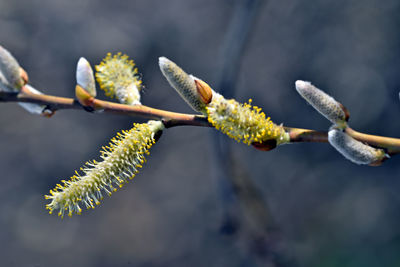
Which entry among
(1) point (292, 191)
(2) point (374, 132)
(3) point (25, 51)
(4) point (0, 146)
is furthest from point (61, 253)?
(2) point (374, 132)

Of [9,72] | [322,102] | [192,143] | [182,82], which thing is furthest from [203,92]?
[192,143]

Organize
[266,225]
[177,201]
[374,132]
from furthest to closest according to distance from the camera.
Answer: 1. [177,201]
2. [266,225]
3. [374,132]

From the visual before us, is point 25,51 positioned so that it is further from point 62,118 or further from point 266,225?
point 266,225

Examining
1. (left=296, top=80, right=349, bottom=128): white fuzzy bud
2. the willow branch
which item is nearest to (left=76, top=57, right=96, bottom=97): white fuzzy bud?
the willow branch

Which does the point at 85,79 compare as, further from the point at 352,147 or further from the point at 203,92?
the point at 352,147

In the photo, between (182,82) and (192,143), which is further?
(192,143)

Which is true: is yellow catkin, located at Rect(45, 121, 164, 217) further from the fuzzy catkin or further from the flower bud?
the flower bud

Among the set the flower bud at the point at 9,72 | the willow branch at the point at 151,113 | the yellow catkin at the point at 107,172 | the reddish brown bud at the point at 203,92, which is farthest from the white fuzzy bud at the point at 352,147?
the flower bud at the point at 9,72
